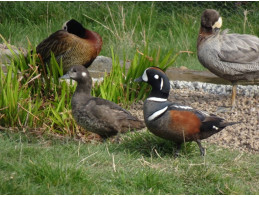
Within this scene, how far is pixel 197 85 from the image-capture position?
860 centimetres

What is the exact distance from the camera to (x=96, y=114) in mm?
5926

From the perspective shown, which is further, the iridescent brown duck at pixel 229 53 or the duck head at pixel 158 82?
the iridescent brown duck at pixel 229 53

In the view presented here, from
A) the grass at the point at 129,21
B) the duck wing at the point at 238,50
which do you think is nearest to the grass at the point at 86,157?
the duck wing at the point at 238,50

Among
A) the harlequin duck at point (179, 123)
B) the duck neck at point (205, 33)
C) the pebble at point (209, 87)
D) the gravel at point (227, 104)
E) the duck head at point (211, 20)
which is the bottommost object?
the pebble at point (209, 87)

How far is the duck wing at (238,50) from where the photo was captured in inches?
296

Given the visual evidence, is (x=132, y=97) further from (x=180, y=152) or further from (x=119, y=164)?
(x=119, y=164)

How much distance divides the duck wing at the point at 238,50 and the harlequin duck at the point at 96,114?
204 cm

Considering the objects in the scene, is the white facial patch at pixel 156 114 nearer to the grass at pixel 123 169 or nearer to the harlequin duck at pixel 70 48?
the grass at pixel 123 169

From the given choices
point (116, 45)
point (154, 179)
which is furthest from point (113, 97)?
point (116, 45)

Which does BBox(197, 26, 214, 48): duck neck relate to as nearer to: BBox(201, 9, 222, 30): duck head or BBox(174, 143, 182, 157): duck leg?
BBox(201, 9, 222, 30): duck head

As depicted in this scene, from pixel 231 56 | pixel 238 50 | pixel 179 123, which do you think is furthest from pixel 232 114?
pixel 179 123

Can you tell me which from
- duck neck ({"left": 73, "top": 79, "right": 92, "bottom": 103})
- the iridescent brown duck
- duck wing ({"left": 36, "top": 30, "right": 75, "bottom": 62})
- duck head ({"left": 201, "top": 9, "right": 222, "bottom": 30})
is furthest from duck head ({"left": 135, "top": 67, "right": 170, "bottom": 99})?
duck head ({"left": 201, "top": 9, "right": 222, "bottom": 30})

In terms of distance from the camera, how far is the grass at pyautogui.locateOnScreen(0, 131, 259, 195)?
4.31 meters

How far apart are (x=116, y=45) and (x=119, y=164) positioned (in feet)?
19.2
